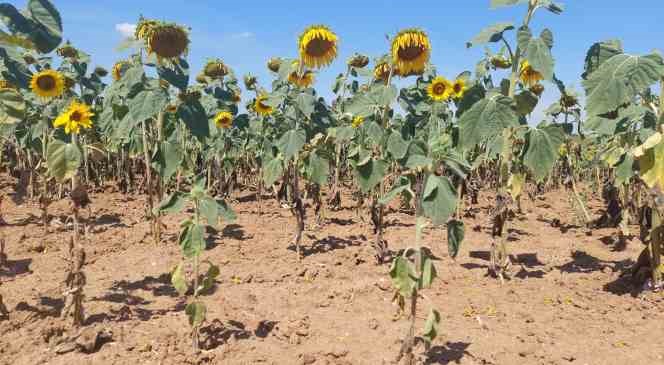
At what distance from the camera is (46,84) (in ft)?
14.8

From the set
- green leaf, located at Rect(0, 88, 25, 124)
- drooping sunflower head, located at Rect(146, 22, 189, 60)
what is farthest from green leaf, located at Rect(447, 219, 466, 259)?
drooping sunflower head, located at Rect(146, 22, 189, 60)

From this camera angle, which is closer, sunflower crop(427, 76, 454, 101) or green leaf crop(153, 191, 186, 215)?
green leaf crop(153, 191, 186, 215)

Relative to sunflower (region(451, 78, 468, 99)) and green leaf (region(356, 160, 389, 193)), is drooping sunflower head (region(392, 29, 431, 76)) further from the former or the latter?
sunflower (region(451, 78, 468, 99))

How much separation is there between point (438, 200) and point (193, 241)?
4.22 ft

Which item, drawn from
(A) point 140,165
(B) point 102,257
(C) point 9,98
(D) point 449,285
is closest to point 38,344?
(C) point 9,98

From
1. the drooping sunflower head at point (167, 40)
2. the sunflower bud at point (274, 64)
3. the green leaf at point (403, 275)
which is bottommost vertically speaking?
the green leaf at point (403, 275)

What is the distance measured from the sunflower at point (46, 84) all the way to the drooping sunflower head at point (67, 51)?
2016 millimetres

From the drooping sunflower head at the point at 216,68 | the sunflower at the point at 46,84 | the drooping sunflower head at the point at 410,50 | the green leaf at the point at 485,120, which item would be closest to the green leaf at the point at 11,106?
the sunflower at the point at 46,84

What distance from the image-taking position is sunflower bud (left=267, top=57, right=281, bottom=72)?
6.57 m

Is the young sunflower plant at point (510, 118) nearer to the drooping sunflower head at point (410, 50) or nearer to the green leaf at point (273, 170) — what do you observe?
the drooping sunflower head at point (410, 50)

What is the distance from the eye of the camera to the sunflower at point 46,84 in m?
4.47

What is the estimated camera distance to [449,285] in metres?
3.89

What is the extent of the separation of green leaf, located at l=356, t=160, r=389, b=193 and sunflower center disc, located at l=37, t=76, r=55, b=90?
114 inches

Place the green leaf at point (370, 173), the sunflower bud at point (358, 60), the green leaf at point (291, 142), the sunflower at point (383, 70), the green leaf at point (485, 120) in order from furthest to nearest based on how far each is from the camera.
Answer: the sunflower bud at point (358, 60)
the sunflower at point (383, 70)
the green leaf at point (291, 142)
the green leaf at point (370, 173)
the green leaf at point (485, 120)
